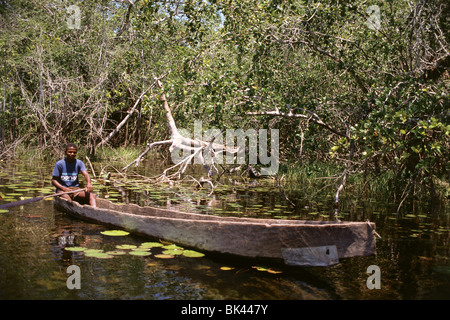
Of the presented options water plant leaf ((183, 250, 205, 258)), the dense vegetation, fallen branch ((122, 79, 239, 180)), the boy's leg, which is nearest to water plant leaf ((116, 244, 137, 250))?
water plant leaf ((183, 250, 205, 258))

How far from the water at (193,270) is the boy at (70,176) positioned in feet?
1.40

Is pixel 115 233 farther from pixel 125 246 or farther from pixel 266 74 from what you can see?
pixel 266 74

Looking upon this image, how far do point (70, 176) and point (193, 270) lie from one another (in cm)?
353

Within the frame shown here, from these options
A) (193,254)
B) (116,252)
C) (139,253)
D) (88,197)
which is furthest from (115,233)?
(88,197)

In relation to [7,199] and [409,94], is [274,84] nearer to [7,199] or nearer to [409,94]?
[409,94]

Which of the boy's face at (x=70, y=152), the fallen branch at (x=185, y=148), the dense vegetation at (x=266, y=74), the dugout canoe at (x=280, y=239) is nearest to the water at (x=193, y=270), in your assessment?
the dugout canoe at (x=280, y=239)

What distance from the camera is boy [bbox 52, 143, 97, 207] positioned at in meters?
6.88

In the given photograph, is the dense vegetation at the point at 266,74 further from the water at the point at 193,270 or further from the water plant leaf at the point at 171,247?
the water plant leaf at the point at 171,247

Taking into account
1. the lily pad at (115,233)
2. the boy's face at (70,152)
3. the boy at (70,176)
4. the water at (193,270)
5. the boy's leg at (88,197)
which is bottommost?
the water at (193,270)

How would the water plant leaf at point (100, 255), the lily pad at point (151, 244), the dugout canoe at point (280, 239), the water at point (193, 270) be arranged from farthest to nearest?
1. the lily pad at point (151, 244)
2. the water plant leaf at point (100, 255)
3. the dugout canoe at point (280, 239)
4. the water at point (193, 270)

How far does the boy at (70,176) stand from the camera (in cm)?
688
